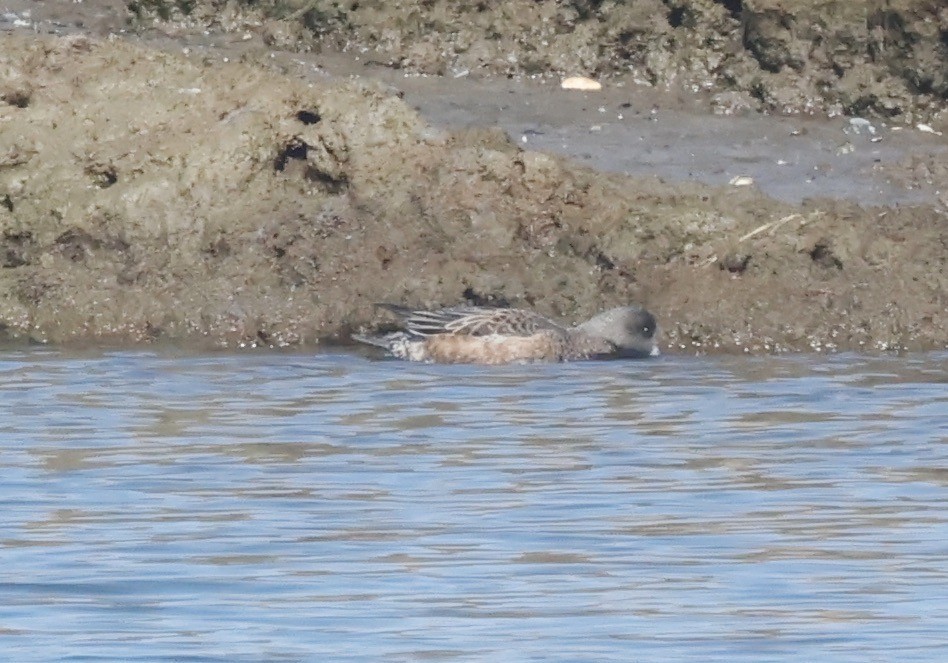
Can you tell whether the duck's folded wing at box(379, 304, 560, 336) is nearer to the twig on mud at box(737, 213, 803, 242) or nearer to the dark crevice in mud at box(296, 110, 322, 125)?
the twig on mud at box(737, 213, 803, 242)

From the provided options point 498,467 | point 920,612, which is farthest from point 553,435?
point 920,612

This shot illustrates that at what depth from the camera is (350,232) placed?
12.8m

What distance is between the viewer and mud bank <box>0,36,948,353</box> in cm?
1245

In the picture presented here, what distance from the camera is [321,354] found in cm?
1218

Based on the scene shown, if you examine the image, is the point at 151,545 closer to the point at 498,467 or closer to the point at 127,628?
the point at 127,628

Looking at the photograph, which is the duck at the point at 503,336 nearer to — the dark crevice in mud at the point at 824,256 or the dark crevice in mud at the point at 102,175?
the dark crevice in mud at the point at 824,256

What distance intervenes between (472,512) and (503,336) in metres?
4.35

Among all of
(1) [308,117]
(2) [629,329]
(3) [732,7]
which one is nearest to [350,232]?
(1) [308,117]

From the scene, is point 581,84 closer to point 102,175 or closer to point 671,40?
point 671,40

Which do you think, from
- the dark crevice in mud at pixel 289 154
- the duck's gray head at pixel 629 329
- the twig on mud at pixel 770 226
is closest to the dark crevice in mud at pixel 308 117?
the dark crevice in mud at pixel 289 154

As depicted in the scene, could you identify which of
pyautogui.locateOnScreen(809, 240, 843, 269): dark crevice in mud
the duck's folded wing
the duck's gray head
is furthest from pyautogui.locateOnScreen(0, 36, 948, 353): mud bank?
the duck's folded wing

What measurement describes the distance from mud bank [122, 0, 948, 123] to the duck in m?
3.23

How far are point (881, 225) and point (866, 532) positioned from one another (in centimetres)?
562

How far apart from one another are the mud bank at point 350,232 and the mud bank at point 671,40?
215cm
